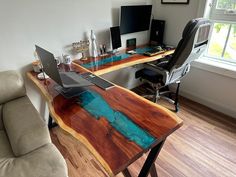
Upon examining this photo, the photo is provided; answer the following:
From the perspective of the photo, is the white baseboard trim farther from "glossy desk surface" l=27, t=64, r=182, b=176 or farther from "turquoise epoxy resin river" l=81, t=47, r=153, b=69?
"glossy desk surface" l=27, t=64, r=182, b=176

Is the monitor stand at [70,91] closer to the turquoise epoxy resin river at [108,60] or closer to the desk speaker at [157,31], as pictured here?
the turquoise epoxy resin river at [108,60]

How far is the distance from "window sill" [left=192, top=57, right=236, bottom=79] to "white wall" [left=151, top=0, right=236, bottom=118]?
5cm

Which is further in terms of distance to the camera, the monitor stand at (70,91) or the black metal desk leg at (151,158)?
the monitor stand at (70,91)

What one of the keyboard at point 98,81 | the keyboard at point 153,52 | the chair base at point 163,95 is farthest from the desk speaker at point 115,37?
the keyboard at point 98,81

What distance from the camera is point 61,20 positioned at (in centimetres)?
201

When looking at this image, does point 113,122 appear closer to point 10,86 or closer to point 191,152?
point 10,86

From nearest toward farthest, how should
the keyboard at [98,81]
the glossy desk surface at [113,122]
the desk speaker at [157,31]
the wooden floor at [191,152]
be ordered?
1. the glossy desk surface at [113,122]
2. the keyboard at [98,81]
3. the wooden floor at [191,152]
4. the desk speaker at [157,31]

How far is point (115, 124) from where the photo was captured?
3.60 feet

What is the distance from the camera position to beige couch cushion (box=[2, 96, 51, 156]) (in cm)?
126

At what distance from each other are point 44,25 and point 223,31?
227 centimetres

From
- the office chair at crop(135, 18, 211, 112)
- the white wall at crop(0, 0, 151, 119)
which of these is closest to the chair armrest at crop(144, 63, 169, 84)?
the office chair at crop(135, 18, 211, 112)

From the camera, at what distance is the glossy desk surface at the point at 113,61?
1.98 metres

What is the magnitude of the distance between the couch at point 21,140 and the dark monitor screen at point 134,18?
1.53 meters

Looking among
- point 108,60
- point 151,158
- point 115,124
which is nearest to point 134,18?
point 108,60
